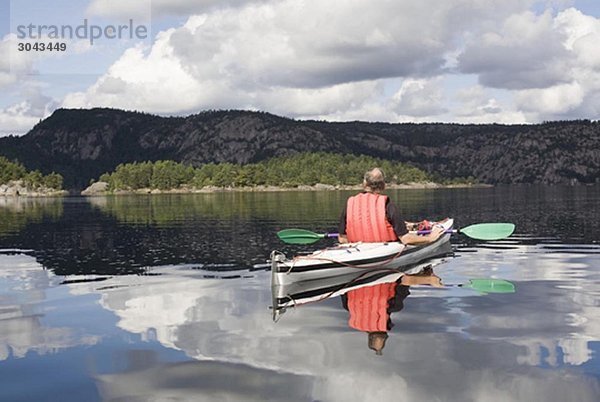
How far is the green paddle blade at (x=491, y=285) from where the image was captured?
838 inches

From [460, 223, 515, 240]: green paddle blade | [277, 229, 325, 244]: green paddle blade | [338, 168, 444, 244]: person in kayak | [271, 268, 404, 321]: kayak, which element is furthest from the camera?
[460, 223, 515, 240]: green paddle blade

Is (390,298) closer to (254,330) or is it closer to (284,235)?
(254,330)

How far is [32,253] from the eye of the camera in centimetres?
3597

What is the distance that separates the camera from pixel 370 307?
18.1 metres

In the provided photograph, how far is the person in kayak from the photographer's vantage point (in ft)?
74.1

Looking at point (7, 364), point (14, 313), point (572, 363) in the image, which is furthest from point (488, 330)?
point (14, 313)

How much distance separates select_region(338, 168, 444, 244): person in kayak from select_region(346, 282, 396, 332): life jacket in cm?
216

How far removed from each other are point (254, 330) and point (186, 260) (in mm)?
16042

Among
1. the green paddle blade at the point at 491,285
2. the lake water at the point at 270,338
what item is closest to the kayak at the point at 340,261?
the lake water at the point at 270,338

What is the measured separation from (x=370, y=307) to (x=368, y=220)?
18.7ft

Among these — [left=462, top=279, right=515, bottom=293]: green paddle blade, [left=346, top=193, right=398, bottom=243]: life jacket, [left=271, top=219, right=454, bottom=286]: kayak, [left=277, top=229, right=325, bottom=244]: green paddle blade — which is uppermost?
[left=346, top=193, right=398, bottom=243]: life jacket

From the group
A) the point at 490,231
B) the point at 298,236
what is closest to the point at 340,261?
the point at 298,236

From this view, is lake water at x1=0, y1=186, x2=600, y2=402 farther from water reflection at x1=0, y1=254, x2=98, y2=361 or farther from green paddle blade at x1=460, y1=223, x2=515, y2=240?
green paddle blade at x1=460, y1=223, x2=515, y2=240

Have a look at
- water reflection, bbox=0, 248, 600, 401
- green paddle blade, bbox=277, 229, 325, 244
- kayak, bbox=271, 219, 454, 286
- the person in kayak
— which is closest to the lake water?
water reflection, bbox=0, 248, 600, 401
